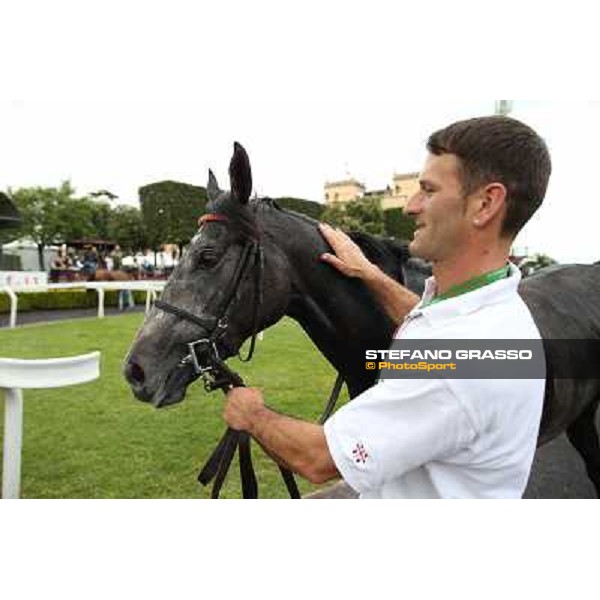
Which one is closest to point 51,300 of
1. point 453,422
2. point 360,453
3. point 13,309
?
point 13,309

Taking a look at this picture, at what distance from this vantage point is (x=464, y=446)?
818 mm

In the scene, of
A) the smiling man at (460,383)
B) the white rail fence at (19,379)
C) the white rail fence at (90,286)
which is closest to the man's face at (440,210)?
the smiling man at (460,383)

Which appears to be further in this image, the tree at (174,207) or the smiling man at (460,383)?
the tree at (174,207)

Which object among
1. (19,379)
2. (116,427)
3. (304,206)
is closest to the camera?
(19,379)

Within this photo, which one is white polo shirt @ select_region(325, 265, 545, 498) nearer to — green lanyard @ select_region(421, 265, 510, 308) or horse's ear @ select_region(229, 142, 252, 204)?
green lanyard @ select_region(421, 265, 510, 308)

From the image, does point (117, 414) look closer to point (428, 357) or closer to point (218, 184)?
point (218, 184)

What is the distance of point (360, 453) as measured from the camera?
0.83m

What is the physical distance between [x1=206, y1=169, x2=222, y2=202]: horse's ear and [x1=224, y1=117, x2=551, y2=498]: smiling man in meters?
0.73

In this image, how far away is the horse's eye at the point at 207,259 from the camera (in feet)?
4.65

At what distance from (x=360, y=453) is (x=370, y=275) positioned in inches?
32.3

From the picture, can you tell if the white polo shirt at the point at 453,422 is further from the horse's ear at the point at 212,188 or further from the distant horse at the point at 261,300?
the horse's ear at the point at 212,188

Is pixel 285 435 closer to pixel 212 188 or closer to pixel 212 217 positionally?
pixel 212 217

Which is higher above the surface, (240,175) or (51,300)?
(240,175)

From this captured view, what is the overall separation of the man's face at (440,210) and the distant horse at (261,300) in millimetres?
617
